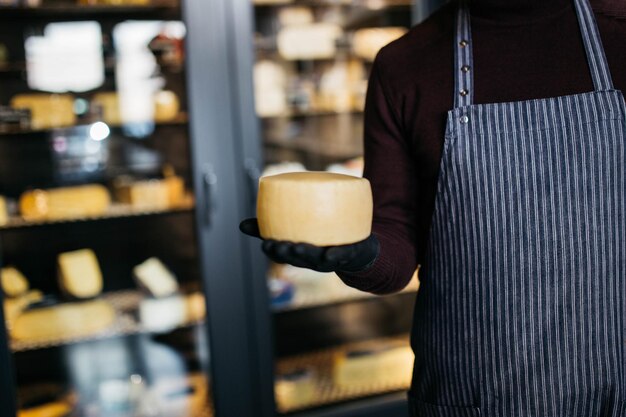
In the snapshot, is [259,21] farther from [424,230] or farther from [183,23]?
[424,230]

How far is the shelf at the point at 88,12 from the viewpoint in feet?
8.04

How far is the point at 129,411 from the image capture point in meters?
2.53

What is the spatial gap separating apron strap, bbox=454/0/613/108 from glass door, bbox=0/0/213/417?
1494mm

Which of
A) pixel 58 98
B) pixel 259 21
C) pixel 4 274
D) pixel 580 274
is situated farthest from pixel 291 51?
pixel 580 274

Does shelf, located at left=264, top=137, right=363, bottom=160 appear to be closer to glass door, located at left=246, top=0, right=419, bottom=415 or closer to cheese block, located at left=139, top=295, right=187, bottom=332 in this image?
glass door, located at left=246, top=0, right=419, bottom=415

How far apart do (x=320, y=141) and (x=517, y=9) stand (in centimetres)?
188

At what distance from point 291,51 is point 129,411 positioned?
167cm

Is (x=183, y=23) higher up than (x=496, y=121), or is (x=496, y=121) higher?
(x=183, y=23)

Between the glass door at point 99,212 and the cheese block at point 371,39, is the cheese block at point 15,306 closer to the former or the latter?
the glass door at point 99,212

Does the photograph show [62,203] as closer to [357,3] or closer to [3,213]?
[3,213]

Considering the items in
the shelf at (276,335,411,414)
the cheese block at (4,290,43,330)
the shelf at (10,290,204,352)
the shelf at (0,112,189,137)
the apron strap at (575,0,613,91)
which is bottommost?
the shelf at (276,335,411,414)

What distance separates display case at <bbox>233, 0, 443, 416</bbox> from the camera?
8.87ft

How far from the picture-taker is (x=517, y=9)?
113 cm

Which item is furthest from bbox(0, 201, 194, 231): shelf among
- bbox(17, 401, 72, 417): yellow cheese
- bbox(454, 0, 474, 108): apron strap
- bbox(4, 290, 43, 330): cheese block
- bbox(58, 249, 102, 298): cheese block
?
bbox(454, 0, 474, 108): apron strap
